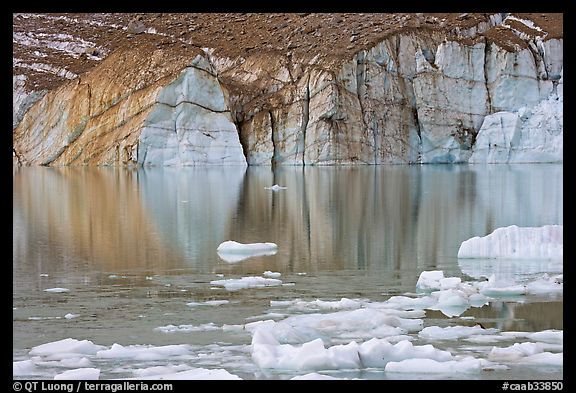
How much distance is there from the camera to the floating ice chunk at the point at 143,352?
26.3ft

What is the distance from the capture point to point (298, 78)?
6569cm

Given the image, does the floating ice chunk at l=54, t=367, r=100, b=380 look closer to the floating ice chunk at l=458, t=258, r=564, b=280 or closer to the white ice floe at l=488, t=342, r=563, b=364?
the white ice floe at l=488, t=342, r=563, b=364

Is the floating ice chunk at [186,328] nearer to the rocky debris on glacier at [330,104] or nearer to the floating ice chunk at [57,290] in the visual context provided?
the floating ice chunk at [57,290]

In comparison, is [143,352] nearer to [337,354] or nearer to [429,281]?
[337,354]

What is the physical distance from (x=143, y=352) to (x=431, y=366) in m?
2.62

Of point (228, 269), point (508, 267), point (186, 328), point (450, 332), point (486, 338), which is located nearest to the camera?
point (486, 338)

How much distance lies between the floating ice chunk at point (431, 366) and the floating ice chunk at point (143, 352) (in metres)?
1.97

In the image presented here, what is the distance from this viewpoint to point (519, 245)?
1355cm

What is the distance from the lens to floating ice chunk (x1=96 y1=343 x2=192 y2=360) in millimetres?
8023

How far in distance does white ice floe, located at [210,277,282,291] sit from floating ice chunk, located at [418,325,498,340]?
10.8 feet

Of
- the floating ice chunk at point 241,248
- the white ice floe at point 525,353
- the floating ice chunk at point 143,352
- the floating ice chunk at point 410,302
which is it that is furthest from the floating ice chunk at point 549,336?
the floating ice chunk at point 241,248

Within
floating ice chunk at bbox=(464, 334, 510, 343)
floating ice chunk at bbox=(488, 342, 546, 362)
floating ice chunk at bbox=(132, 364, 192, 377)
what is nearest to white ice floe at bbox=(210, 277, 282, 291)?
floating ice chunk at bbox=(464, 334, 510, 343)


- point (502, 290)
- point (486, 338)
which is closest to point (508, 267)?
point (502, 290)

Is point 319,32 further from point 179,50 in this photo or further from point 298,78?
point 179,50
